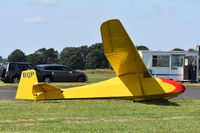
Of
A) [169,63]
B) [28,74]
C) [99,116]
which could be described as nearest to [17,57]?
[169,63]

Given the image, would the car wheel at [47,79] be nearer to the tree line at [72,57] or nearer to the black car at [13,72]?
the black car at [13,72]

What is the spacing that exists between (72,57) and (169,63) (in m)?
94.4

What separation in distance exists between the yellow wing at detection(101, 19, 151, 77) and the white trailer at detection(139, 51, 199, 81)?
18.0 metres

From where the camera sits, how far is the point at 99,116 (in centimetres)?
1207

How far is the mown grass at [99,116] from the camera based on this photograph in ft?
32.7

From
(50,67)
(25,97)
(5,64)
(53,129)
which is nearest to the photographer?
(53,129)

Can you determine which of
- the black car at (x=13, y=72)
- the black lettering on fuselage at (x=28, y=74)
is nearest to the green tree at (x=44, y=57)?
the black car at (x=13, y=72)

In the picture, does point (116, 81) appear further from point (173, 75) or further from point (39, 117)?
point (173, 75)

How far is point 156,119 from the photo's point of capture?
11.6 m

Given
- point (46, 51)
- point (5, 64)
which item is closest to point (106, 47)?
point (5, 64)

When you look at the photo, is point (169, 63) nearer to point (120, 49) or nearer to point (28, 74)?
point (28, 74)

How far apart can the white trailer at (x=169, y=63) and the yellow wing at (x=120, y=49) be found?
59.0ft

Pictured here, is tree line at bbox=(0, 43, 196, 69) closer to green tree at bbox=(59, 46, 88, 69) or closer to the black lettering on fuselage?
green tree at bbox=(59, 46, 88, 69)

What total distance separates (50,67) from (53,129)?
2544 centimetres
